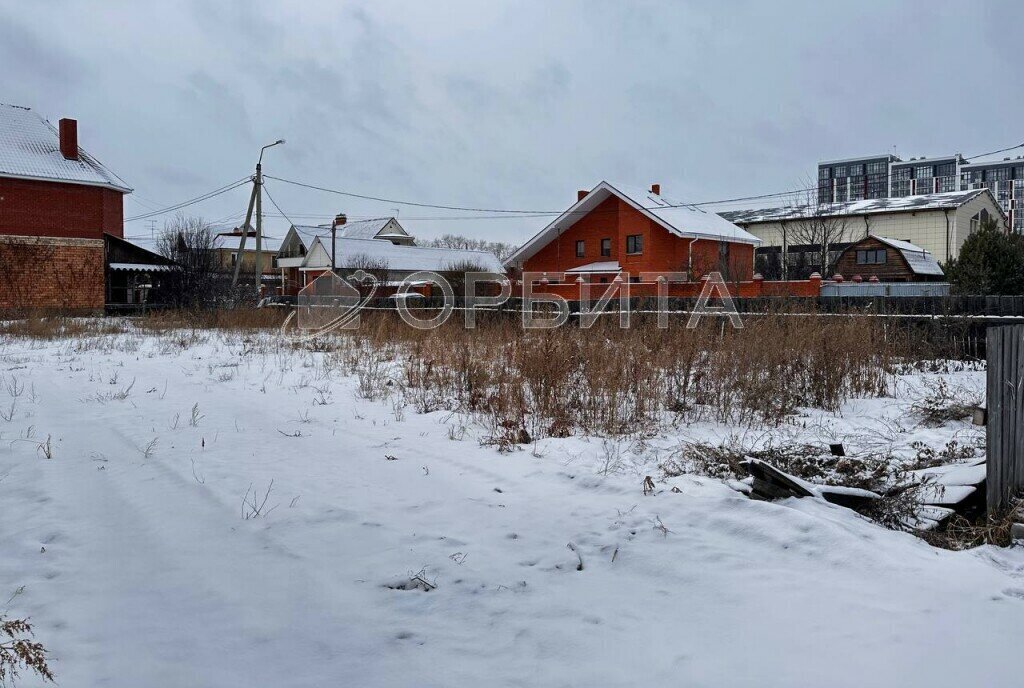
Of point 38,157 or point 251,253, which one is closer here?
point 38,157

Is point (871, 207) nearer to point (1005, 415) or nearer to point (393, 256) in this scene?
point (393, 256)

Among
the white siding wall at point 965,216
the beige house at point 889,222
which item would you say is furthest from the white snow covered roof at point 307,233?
the white siding wall at point 965,216

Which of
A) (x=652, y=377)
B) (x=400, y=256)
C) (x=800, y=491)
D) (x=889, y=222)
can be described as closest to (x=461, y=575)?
(x=800, y=491)

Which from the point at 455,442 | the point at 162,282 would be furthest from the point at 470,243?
the point at 455,442

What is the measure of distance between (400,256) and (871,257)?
102 ft

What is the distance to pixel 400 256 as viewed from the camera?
52188 millimetres

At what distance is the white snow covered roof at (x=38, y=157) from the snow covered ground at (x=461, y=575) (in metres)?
27.1

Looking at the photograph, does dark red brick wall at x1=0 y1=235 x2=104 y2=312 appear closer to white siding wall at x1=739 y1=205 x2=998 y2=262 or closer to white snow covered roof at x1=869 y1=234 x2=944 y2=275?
white snow covered roof at x1=869 y1=234 x2=944 y2=275

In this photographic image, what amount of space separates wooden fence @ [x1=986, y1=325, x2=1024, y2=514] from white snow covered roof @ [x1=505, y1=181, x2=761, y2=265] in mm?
26130

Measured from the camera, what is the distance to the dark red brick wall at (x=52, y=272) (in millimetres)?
26562

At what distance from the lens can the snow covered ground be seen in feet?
8.59

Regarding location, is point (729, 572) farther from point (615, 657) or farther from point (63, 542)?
point (63, 542)

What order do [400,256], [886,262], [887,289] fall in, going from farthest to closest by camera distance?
1. [400,256]
2. [886,262]
3. [887,289]

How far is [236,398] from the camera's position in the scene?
8.02 metres
